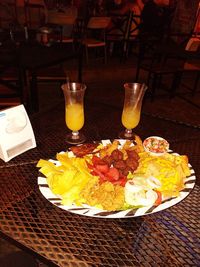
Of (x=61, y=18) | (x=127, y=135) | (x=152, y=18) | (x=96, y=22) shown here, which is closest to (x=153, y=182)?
(x=127, y=135)

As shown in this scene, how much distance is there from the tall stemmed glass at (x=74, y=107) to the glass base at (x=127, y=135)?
168 millimetres

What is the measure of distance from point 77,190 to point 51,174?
0.38 ft

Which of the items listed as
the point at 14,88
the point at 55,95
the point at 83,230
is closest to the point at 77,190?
the point at 83,230

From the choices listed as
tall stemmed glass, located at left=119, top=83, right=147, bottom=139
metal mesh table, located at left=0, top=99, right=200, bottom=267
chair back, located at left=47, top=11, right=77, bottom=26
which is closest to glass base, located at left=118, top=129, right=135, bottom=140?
tall stemmed glass, located at left=119, top=83, right=147, bottom=139

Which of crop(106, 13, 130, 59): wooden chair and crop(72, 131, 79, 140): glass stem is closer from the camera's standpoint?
crop(72, 131, 79, 140): glass stem

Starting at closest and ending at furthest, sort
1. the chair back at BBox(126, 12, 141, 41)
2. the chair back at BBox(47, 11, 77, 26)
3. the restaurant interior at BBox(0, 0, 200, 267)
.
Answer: the restaurant interior at BBox(0, 0, 200, 267)
the chair back at BBox(47, 11, 77, 26)
the chair back at BBox(126, 12, 141, 41)

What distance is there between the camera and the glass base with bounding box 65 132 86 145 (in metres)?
1.12

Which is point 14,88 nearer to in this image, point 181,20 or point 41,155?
point 41,155

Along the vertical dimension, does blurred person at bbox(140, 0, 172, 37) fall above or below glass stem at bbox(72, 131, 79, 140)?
below

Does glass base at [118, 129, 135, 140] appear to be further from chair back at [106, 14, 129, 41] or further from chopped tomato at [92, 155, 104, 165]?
chair back at [106, 14, 129, 41]

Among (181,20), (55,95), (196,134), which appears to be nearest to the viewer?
(196,134)

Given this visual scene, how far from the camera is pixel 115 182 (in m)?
0.79

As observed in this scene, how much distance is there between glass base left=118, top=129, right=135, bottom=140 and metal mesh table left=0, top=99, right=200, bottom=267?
0.37 meters

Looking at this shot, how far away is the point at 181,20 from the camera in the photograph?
6734mm
